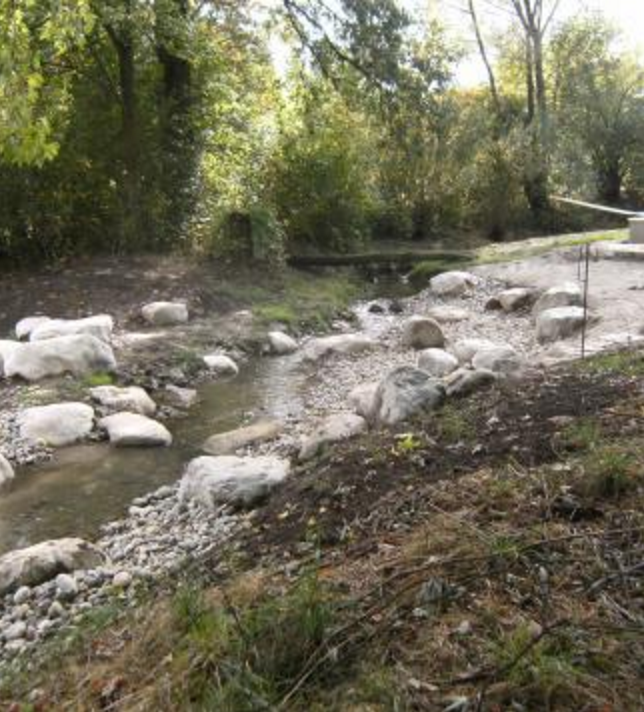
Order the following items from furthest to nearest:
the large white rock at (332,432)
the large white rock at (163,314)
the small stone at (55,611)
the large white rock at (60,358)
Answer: the large white rock at (163,314), the large white rock at (60,358), the large white rock at (332,432), the small stone at (55,611)

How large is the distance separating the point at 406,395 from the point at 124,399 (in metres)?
2.92

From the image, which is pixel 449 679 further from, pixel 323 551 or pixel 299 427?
pixel 299 427

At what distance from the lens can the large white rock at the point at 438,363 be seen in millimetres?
8156

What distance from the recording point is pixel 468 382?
6031 millimetres

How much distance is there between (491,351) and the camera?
7883 mm

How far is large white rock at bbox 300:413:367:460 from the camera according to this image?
18.7 ft

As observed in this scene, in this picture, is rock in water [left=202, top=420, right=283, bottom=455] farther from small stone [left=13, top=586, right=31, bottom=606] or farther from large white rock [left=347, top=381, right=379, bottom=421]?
small stone [left=13, top=586, right=31, bottom=606]

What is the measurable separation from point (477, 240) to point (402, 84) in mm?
8753

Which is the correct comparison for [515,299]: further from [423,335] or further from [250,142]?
[250,142]

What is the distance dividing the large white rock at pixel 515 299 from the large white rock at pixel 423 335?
210 centimetres

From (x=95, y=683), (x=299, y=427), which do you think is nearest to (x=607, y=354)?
(x=299, y=427)

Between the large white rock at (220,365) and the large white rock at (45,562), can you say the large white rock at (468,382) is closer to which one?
the large white rock at (45,562)

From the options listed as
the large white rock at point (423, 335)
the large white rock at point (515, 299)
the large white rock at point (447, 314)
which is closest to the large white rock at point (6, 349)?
the large white rock at point (423, 335)

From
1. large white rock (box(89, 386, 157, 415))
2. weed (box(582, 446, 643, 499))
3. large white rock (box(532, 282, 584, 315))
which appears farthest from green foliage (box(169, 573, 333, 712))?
large white rock (box(532, 282, 584, 315))
